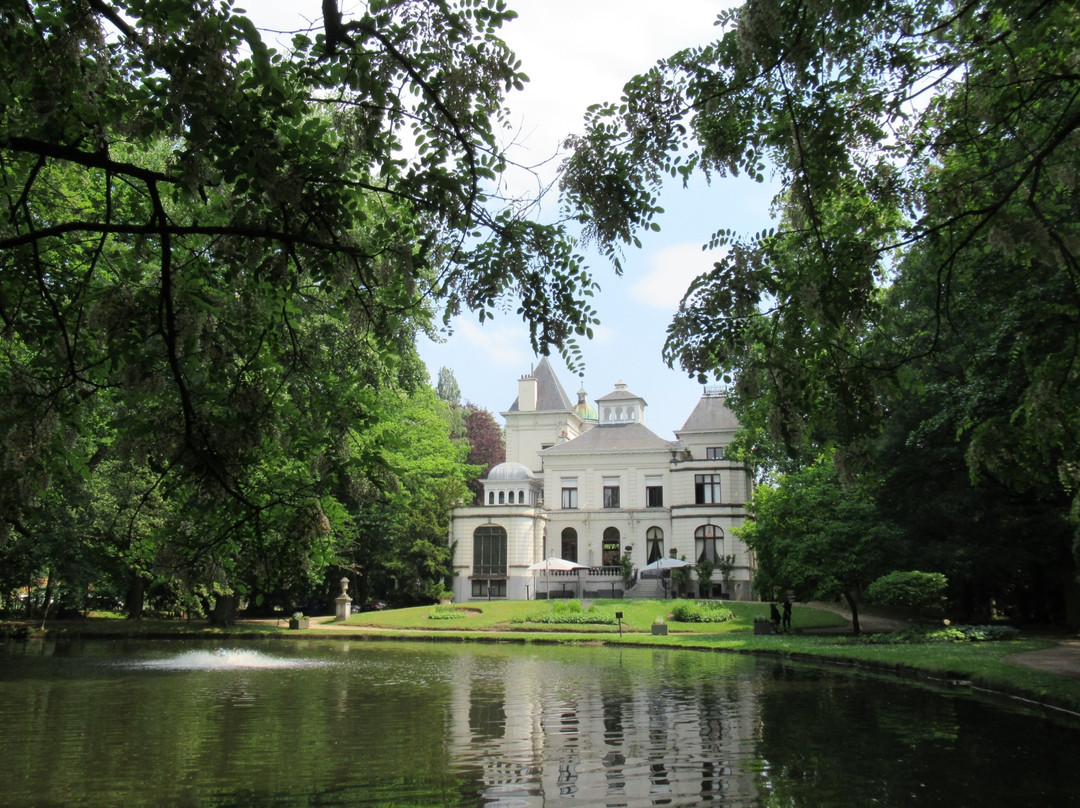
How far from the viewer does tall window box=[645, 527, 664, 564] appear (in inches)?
2044

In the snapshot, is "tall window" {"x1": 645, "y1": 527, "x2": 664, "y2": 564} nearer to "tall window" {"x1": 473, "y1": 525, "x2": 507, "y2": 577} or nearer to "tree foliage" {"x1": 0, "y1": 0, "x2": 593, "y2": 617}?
"tall window" {"x1": 473, "y1": 525, "x2": 507, "y2": 577}

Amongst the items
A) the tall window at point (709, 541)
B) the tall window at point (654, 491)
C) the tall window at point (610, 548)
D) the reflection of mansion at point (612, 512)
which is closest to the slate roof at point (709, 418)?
the reflection of mansion at point (612, 512)

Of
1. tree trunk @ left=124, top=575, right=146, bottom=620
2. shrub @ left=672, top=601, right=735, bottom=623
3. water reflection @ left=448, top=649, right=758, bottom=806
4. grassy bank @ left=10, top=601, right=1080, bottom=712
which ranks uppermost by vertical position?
tree trunk @ left=124, top=575, right=146, bottom=620

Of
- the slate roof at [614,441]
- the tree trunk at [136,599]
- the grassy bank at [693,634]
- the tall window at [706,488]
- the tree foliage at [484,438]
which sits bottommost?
the grassy bank at [693,634]

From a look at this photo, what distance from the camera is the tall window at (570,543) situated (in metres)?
53.9

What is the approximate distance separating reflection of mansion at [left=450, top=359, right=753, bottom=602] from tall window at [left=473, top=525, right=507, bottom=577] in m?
0.06

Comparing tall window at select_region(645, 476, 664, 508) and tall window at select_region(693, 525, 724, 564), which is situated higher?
tall window at select_region(645, 476, 664, 508)

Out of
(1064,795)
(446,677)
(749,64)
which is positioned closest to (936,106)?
(749,64)

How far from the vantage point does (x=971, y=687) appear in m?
14.4

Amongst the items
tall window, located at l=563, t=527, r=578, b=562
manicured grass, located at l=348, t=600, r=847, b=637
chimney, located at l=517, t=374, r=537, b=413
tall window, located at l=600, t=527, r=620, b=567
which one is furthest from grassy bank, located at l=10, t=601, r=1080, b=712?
chimney, located at l=517, t=374, r=537, b=413

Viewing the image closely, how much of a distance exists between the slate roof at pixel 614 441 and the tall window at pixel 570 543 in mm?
5056

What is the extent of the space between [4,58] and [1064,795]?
10.5 m

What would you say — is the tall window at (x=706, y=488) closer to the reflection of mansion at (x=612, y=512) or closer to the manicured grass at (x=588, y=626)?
the reflection of mansion at (x=612, y=512)

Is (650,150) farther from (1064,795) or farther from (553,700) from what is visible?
(553,700)
